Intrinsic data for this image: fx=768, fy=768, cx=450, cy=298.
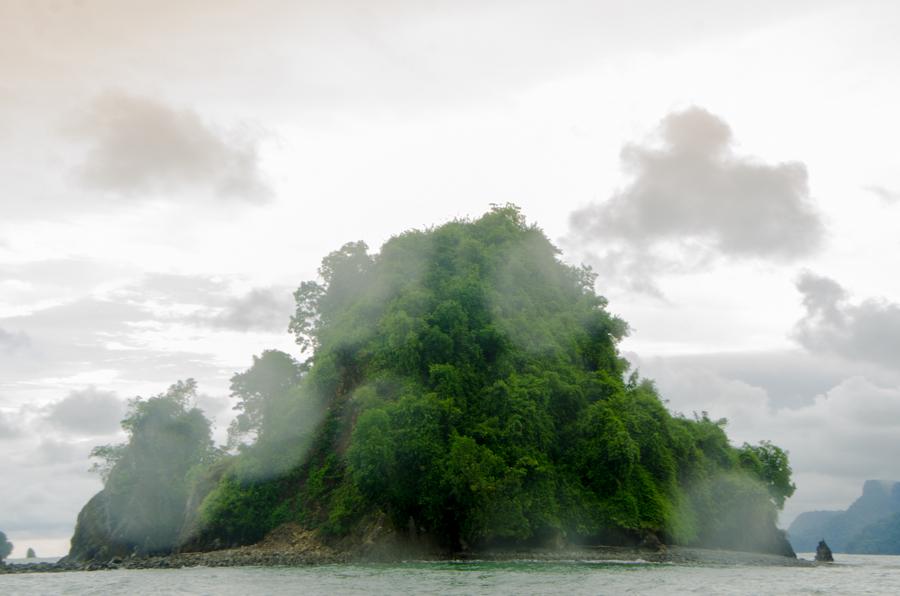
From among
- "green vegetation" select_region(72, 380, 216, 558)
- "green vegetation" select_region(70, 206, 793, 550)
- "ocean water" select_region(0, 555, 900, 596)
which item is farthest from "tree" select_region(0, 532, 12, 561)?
"ocean water" select_region(0, 555, 900, 596)

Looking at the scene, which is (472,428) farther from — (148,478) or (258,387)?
(148,478)

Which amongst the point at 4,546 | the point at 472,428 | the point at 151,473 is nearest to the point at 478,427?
the point at 472,428

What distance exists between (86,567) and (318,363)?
19529 millimetres

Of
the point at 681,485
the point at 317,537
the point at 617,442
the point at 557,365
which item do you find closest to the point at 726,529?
the point at 681,485

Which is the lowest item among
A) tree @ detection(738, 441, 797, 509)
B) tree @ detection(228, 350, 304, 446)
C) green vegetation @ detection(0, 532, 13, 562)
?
green vegetation @ detection(0, 532, 13, 562)

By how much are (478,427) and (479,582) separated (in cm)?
2114

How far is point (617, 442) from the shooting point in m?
47.3

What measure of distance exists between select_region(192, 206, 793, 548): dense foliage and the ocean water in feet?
26.3

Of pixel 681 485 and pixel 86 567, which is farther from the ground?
pixel 681 485

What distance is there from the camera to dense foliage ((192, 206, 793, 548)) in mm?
44969

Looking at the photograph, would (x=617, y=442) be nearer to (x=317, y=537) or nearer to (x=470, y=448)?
(x=470, y=448)

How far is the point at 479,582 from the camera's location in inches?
1046

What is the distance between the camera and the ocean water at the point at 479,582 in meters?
24.5

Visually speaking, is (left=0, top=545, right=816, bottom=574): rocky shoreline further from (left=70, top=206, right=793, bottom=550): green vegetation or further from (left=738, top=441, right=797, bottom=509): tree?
(left=738, top=441, right=797, bottom=509): tree
